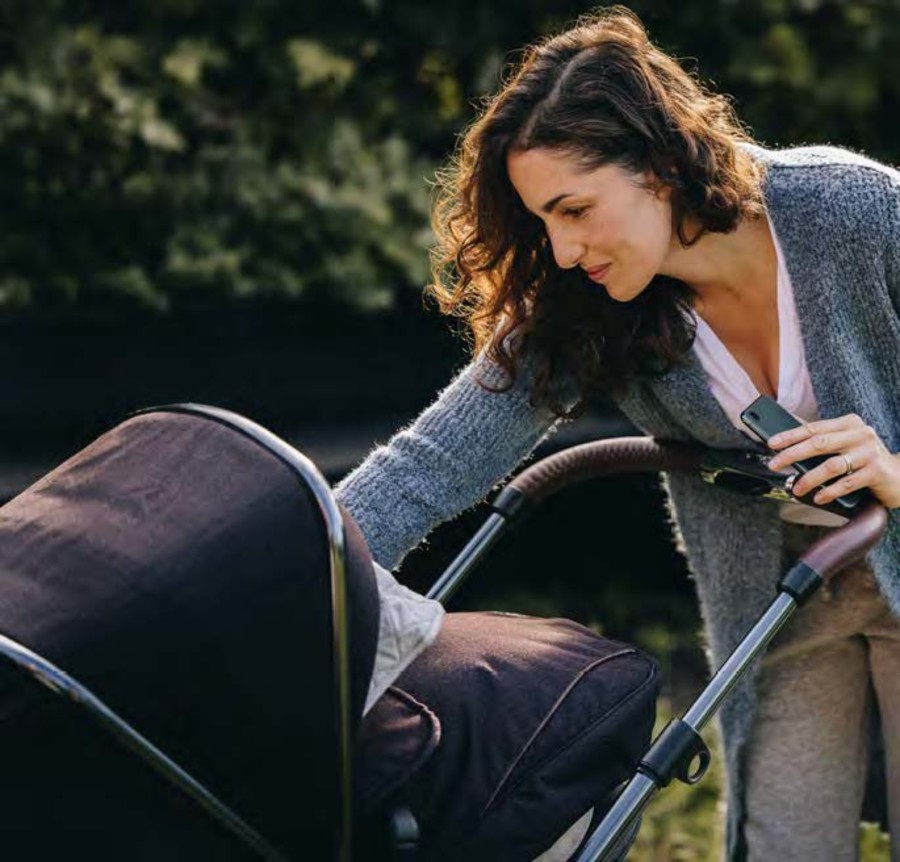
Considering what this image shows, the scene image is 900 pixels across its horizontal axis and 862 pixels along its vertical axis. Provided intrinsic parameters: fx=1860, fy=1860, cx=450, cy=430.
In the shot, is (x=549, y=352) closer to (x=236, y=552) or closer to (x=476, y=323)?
(x=476, y=323)

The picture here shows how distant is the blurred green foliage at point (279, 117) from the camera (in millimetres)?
4293

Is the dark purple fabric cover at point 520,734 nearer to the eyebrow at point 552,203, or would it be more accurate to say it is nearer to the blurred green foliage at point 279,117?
the eyebrow at point 552,203

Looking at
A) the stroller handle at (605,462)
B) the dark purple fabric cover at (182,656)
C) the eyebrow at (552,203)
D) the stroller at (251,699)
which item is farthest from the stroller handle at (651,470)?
the dark purple fabric cover at (182,656)

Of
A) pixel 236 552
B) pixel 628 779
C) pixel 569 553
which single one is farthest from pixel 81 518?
pixel 569 553

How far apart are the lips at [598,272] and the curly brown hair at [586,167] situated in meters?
0.11

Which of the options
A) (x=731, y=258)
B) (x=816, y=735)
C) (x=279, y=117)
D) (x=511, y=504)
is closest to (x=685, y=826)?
(x=816, y=735)

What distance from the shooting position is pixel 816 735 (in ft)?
8.34

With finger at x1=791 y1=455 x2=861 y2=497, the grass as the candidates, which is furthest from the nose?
the grass

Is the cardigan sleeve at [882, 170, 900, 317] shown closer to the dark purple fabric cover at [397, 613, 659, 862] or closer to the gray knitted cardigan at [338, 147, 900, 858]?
the gray knitted cardigan at [338, 147, 900, 858]

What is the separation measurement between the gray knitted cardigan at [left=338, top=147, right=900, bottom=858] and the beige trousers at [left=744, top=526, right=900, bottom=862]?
0.14 feet

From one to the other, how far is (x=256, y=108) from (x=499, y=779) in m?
2.99

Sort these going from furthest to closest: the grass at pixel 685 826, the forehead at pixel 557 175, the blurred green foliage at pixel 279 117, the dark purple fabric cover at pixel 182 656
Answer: the blurred green foliage at pixel 279 117 < the grass at pixel 685 826 < the forehead at pixel 557 175 < the dark purple fabric cover at pixel 182 656

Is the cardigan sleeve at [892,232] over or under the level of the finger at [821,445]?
over

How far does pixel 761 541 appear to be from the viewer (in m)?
2.42
